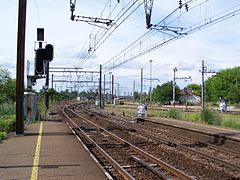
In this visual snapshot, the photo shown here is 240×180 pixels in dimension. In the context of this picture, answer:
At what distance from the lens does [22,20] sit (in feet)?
70.3

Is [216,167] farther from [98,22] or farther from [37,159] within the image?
[98,22]

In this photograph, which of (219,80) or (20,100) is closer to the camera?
(20,100)

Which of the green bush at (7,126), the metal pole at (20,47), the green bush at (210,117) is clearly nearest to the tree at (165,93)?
the green bush at (210,117)

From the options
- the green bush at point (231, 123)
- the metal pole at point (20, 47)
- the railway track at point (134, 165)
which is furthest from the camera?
the green bush at point (231, 123)

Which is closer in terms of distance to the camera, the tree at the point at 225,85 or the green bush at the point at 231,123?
the green bush at the point at 231,123

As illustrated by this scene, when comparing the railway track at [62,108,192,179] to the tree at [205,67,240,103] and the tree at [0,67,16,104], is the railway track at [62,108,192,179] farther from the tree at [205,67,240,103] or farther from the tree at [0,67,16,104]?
the tree at [205,67,240,103]

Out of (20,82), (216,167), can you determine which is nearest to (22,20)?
(20,82)

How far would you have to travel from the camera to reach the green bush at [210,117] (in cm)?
3375

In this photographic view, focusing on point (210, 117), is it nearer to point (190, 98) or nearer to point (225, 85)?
point (225, 85)

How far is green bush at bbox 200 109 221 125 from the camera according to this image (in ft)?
111

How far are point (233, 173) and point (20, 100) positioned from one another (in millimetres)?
13106

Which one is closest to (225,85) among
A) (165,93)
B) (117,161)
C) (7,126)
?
(165,93)

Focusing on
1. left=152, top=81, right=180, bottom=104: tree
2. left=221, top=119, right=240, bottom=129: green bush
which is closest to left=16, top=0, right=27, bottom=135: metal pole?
left=221, top=119, right=240, bottom=129: green bush

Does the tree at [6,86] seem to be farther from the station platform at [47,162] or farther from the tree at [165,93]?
the tree at [165,93]
